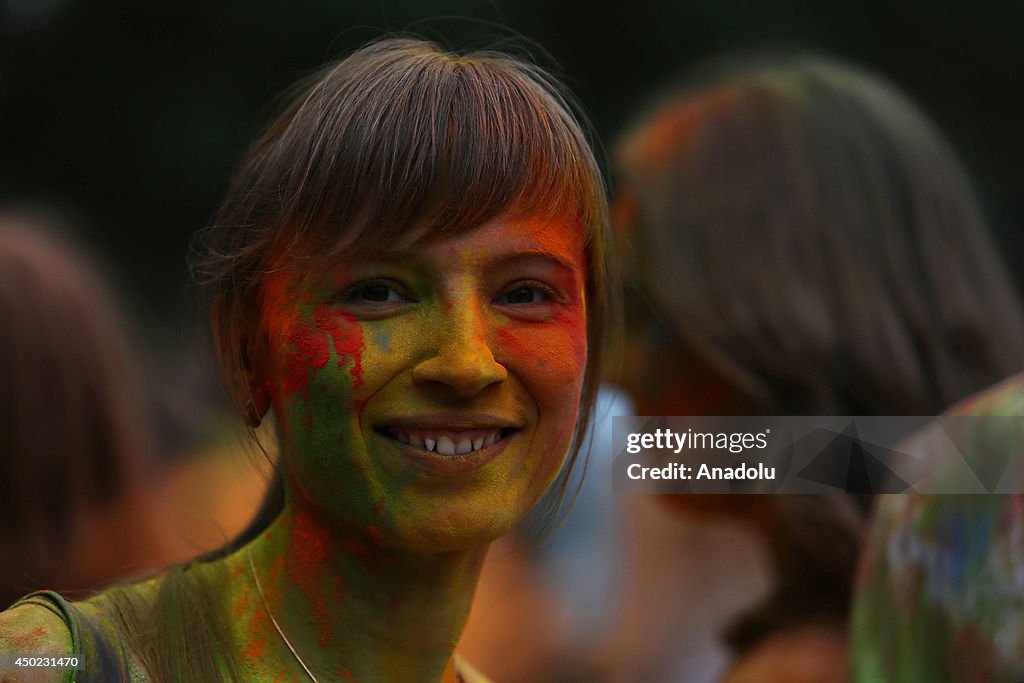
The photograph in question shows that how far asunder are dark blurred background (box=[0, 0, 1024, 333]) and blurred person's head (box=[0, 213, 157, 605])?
0.65 feet

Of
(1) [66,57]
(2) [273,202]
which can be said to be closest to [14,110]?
(1) [66,57]

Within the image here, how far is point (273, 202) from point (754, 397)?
4.84ft

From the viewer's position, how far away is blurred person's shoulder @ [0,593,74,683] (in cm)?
151

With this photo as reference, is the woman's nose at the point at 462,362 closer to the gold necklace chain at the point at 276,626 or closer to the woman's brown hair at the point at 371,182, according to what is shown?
the woman's brown hair at the point at 371,182

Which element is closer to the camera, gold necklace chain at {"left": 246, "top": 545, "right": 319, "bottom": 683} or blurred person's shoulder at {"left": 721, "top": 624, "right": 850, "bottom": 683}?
gold necklace chain at {"left": 246, "top": 545, "right": 319, "bottom": 683}

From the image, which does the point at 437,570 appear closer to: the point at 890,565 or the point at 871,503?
the point at 890,565

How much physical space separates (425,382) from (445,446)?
0.09 meters

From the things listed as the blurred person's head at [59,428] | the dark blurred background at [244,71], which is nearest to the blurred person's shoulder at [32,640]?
the blurred person's head at [59,428]

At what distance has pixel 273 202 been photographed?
170 centimetres

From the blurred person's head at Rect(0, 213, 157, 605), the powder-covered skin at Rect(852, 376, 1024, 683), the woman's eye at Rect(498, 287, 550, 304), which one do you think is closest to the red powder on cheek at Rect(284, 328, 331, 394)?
the woman's eye at Rect(498, 287, 550, 304)

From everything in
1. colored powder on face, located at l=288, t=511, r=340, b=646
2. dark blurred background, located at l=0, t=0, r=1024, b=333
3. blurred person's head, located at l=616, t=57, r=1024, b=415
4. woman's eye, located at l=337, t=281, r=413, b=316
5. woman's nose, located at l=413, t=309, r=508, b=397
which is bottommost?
colored powder on face, located at l=288, t=511, r=340, b=646

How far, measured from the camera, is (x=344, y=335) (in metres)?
1.63

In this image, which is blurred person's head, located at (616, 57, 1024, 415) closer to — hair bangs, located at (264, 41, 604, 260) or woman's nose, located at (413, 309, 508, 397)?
hair bangs, located at (264, 41, 604, 260)

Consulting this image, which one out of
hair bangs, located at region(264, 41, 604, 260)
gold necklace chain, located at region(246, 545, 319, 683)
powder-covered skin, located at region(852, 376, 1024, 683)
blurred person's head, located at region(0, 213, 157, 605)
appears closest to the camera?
hair bangs, located at region(264, 41, 604, 260)
